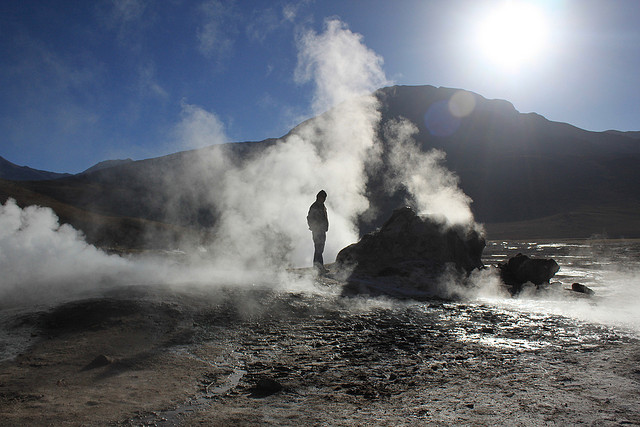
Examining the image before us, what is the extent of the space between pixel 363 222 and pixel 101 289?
161 feet

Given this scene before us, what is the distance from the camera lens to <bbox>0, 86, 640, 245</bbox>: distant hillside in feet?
Result: 188

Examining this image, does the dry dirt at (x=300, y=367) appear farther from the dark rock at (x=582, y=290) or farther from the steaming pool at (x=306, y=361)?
the dark rock at (x=582, y=290)

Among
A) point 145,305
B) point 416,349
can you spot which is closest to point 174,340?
point 145,305

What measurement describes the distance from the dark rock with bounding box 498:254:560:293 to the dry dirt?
4.69 meters

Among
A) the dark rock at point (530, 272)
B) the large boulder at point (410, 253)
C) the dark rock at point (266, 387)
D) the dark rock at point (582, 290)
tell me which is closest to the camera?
the dark rock at point (266, 387)

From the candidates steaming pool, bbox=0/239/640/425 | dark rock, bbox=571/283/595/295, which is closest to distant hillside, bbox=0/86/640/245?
steaming pool, bbox=0/239/640/425

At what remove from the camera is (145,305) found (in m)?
6.15

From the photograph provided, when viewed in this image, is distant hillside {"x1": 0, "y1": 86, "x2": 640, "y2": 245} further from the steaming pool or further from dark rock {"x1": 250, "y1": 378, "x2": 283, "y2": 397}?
dark rock {"x1": 250, "y1": 378, "x2": 283, "y2": 397}

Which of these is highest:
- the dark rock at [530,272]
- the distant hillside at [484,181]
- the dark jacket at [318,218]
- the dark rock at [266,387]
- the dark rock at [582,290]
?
the distant hillside at [484,181]

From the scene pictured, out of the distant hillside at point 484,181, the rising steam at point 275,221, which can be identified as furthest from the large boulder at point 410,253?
the distant hillside at point 484,181

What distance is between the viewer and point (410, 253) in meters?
11.4

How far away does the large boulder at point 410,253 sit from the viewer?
10.4 metres

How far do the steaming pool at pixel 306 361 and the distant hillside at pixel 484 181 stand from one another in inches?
1059

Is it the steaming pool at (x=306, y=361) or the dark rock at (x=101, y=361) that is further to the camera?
the dark rock at (x=101, y=361)
